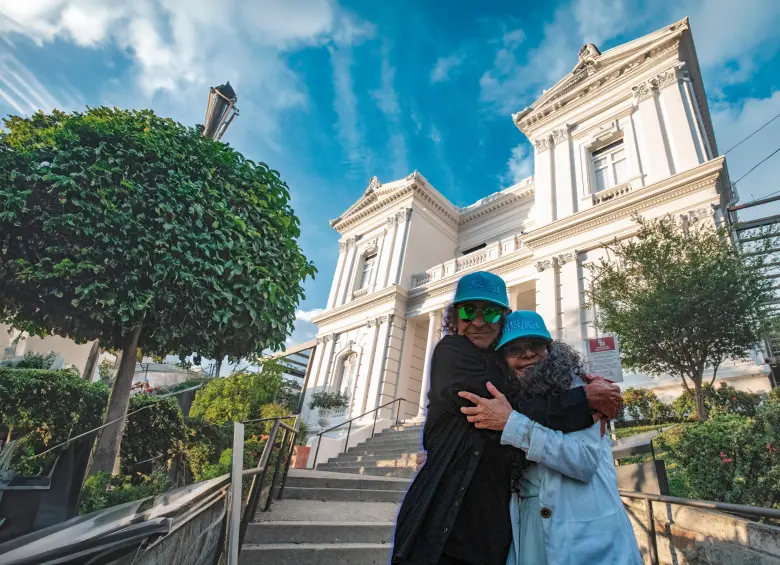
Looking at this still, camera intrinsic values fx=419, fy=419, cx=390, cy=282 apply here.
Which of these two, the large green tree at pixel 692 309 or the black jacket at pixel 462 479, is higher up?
the large green tree at pixel 692 309

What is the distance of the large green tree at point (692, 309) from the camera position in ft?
23.2

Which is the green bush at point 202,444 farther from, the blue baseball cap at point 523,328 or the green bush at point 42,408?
the blue baseball cap at point 523,328

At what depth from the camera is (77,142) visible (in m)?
6.65

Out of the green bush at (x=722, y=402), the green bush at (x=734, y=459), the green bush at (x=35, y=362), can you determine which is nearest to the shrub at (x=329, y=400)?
the green bush at (x=35, y=362)

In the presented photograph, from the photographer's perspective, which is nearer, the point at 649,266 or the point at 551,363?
the point at 551,363

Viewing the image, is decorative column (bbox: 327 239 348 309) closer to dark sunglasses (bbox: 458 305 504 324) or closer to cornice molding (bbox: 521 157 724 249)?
cornice molding (bbox: 521 157 724 249)

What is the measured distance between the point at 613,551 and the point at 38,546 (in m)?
1.75

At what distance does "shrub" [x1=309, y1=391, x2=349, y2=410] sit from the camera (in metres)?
16.5

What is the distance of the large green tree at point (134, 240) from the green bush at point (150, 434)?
2903 mm

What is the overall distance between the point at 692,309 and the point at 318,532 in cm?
684

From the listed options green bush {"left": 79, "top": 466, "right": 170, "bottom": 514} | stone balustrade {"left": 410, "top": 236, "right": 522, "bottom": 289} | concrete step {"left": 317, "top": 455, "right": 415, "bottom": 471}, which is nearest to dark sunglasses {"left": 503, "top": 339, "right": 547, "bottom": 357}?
green bush {"left": 79, "top": 466, "right": 170, "bottom": 514}

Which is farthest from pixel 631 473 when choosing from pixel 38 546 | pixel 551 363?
pixel 38 546

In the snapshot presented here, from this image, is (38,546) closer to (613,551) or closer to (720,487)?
(613,551)

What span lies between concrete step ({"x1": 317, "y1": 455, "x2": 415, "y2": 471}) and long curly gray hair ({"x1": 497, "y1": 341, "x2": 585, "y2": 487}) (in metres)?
8.16
